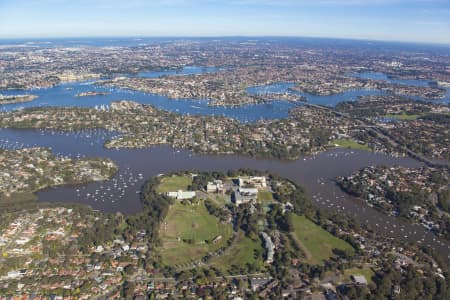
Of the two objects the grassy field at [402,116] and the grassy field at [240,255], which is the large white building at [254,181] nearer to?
the grassy field at [240,255]

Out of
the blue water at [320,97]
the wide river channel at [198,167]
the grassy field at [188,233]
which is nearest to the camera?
the grassy field at [188,233]

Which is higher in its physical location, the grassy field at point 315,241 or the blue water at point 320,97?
the blue water at point 320,97

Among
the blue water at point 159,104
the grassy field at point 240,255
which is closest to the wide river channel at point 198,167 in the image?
the blue water at point 159,104

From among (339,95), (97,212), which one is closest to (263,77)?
(339,95)

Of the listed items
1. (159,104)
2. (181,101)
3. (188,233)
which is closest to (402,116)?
(181,101)

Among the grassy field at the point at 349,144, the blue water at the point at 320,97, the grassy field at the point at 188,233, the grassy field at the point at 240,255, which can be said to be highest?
the blue water at the point at 320,97

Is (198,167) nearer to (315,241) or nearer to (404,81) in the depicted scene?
(315,241)
